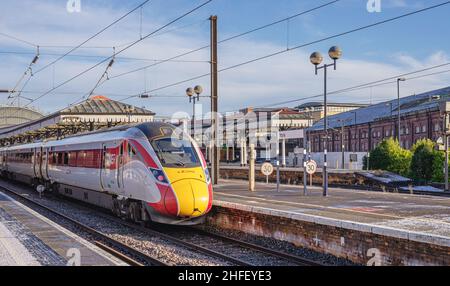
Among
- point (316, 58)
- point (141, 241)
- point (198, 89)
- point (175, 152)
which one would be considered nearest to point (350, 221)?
point (175, 152)

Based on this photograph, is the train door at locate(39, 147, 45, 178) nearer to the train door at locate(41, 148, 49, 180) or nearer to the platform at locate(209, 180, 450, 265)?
the train door at locate(41, 148, 49, 180)

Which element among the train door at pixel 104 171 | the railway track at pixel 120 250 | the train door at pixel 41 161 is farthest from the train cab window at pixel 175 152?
the train door at pixel 41 161

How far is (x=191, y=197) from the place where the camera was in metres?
15.9

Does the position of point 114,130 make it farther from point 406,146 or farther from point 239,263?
point 406,146

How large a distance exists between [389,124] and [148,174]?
56.1 meters

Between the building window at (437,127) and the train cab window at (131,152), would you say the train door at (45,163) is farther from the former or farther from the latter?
the building window at (437,127)

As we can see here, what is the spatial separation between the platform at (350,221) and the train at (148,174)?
1.96 meters

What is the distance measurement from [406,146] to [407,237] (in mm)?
57555

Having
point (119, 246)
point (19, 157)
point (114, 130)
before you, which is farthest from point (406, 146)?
point (119, 246)

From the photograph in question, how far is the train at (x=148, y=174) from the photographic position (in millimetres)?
15852

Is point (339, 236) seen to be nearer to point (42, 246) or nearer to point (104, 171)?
point (42, 246)

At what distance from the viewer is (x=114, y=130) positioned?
65.1ft

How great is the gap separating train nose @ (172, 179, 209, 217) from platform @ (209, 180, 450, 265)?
1.53m

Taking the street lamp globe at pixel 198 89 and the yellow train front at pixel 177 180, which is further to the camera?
the street lamp globe at pixel 198 89
